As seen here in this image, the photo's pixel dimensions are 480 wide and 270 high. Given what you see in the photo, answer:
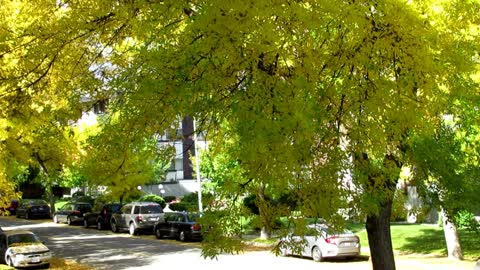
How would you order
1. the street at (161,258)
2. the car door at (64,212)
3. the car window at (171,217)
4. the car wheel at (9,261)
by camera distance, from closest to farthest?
the street at (161,258) < the car wheel at (9,261) < the car window at (171,217) < the car door at (64,212)

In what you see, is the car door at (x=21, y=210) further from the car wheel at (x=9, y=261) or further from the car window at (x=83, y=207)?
the car wheel at (x=9, y=261)

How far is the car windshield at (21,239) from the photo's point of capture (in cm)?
2090

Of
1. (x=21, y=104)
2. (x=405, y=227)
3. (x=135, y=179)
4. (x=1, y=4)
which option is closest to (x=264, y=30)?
(x=21, y=104)

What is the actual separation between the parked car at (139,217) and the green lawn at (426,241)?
12156 millimetres

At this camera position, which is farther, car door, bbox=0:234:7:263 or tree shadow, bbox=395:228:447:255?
car door, bbox=0:234:7:263

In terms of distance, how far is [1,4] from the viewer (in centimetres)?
995

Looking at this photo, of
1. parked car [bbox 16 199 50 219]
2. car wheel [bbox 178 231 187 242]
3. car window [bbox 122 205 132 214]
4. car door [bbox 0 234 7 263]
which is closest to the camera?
car door [bbox 0 234 7 263]

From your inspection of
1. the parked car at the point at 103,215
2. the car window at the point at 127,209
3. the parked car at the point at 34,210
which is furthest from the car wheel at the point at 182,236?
the parked car at the point at 34,210

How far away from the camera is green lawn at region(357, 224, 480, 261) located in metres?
20.3

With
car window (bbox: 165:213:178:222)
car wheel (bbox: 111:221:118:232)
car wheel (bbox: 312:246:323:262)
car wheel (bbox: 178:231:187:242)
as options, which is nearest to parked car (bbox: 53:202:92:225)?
car wheel (bbox: 111:221:118:232)

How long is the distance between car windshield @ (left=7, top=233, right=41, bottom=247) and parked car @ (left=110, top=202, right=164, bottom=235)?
11117 mm

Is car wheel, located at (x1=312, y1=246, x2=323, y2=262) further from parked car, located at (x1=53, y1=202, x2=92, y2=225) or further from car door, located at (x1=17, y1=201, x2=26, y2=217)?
car door, located at (x1=17, y1=201, x2=26, y2=217)

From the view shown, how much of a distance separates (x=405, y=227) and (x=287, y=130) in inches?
907

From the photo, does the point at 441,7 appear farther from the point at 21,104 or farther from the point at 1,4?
Answer: the point at 1,4
